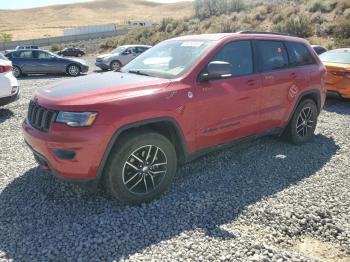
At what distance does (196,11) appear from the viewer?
48.2m

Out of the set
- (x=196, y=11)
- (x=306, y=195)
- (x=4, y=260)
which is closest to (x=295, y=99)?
(x=306, y=195)

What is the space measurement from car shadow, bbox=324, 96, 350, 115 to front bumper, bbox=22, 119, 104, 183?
21.7 feet

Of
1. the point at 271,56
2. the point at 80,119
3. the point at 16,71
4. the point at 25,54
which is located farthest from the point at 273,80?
the point at 25,54

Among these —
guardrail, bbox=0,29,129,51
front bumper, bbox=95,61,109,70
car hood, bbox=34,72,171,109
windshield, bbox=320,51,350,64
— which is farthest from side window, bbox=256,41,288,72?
guardrail, bbox=0,29,129,51

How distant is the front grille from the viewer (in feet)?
12.4

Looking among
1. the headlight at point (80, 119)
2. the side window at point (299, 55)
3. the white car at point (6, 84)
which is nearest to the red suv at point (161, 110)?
the headlight at point (80, 119)

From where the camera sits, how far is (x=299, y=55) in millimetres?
5863

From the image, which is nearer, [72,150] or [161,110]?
[72,150]

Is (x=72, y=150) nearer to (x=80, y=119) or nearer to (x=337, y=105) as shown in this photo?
(x=80, y=119)

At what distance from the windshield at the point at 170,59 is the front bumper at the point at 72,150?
1.26 meters

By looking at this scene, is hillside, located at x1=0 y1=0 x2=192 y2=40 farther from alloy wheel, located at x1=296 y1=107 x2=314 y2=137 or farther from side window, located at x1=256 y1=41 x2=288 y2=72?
side window, located at x1=256 y1=41 x2=288 y2=72

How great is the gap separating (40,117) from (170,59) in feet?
5.74

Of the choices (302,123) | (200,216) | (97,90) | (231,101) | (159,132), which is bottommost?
(200,216)

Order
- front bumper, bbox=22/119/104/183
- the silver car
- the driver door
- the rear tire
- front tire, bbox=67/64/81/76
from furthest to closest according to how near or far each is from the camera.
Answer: the silver car
front tire, bbox=67/64/81/76
the rear tire
the driver door
front bumper, bbox=22/119/104/183
